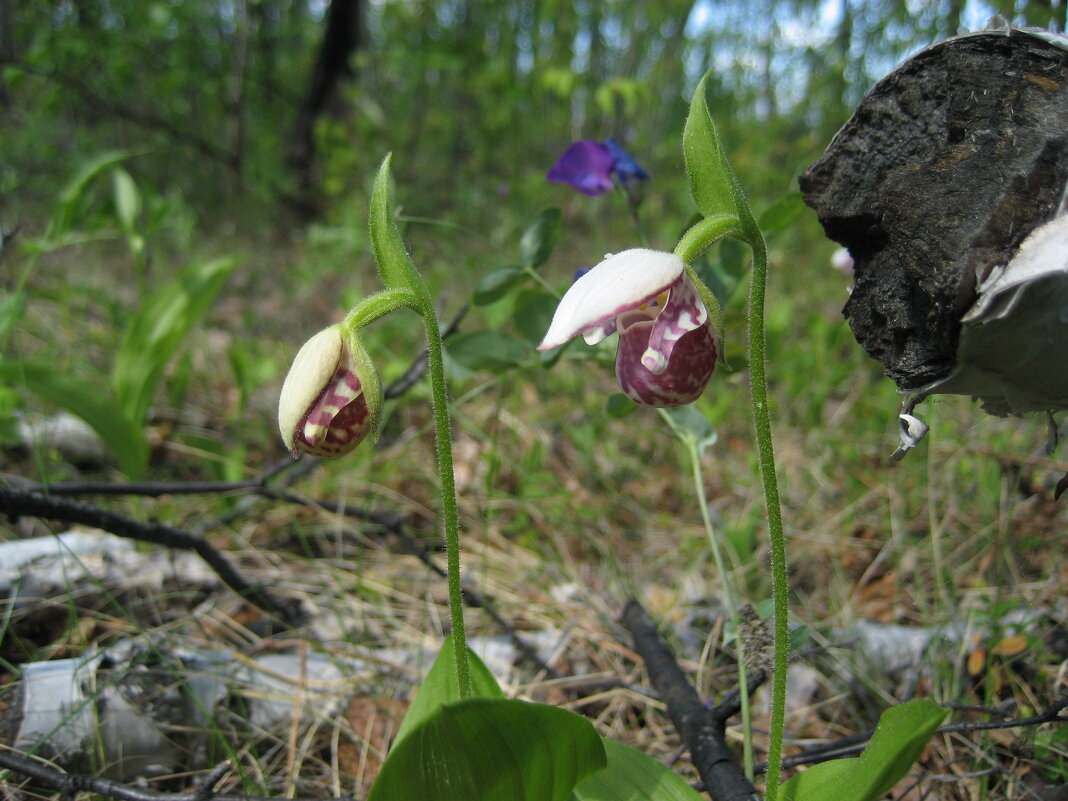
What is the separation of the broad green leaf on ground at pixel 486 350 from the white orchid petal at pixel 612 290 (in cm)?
66

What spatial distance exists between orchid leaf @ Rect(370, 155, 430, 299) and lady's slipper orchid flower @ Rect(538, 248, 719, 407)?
0.56 feet

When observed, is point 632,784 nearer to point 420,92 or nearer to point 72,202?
point 72,202

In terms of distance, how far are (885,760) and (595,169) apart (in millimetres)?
1176

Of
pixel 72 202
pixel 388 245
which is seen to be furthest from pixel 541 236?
pixel 72 202

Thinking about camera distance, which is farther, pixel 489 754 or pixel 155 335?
pixel 155 335

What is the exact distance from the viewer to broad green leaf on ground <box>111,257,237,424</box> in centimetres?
206

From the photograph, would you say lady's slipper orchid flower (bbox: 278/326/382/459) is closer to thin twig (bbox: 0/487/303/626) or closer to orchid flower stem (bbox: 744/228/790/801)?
orchid flower stem (bbox: 744/228/790/801)

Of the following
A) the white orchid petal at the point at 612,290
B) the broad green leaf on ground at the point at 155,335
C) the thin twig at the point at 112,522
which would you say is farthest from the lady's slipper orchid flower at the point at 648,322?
the broad green leaf on ground at the point at 155,335

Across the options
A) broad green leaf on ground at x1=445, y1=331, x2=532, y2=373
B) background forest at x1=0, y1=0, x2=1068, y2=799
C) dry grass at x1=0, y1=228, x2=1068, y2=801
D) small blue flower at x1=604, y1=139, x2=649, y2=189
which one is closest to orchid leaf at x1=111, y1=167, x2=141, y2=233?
background forest at x1=0, y1=0, x2=1068, y2=799

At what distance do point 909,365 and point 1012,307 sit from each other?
141 millimetres

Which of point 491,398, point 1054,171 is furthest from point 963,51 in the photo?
point 491,398

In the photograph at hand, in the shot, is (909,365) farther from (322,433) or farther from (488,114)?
(488,114)

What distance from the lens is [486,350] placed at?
55.2 inches

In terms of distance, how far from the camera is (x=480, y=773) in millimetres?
713
